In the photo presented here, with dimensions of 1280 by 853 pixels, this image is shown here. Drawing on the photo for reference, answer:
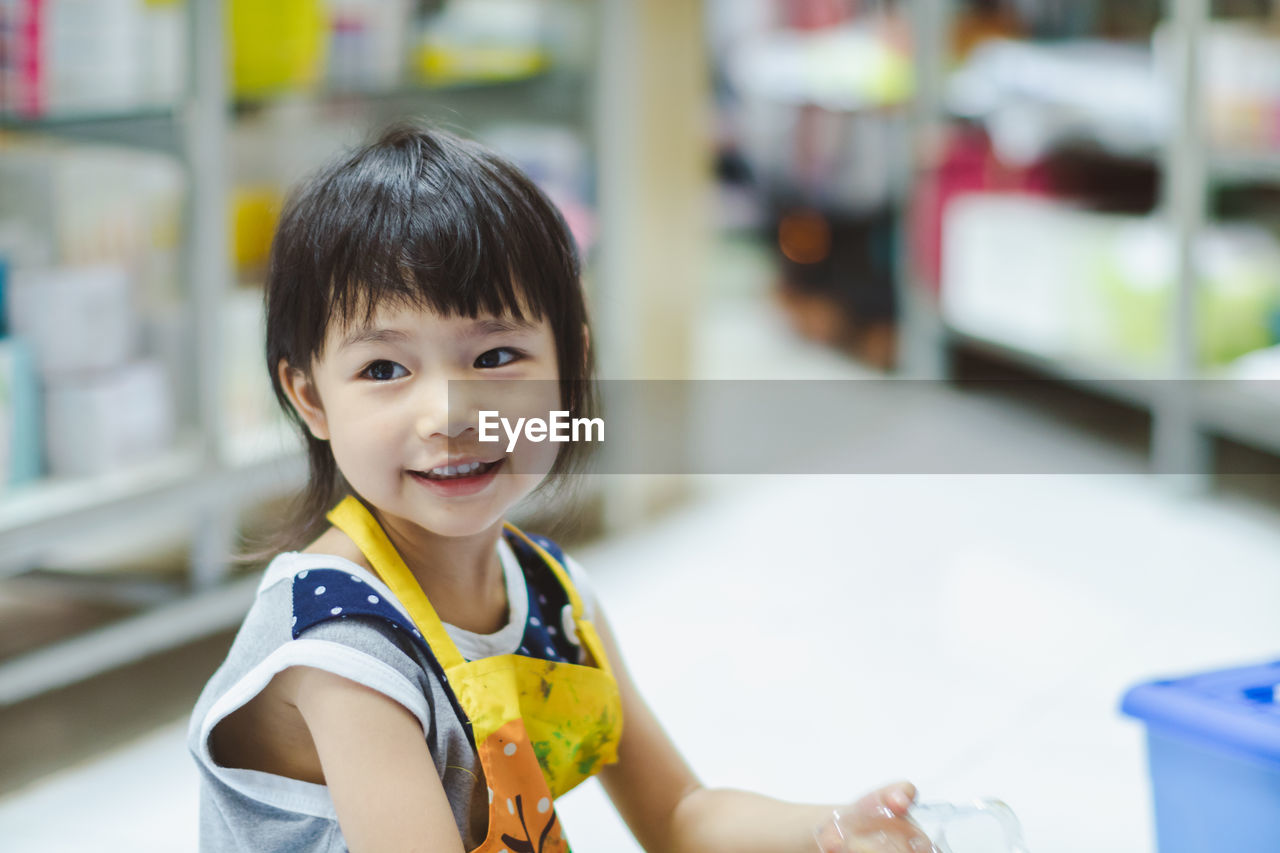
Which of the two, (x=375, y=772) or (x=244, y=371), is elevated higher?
(x=244, y=371)

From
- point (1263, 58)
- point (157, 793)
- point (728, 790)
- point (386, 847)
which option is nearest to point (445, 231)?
point (386, 847)

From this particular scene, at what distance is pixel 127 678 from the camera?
1785 mm

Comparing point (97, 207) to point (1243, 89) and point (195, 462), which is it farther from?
point (1243, 89)

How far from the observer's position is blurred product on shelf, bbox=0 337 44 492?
5.30 ft

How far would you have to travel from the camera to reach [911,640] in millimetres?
1914

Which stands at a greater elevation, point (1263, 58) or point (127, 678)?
point (1263, 58)

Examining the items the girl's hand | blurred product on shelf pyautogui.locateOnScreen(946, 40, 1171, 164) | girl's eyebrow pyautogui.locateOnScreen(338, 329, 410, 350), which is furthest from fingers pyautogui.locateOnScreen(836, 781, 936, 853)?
blurred product on shelf pyautogui.locateOnScreen(946, 40, 1171, 164)

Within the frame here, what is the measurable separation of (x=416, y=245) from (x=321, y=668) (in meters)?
0.26

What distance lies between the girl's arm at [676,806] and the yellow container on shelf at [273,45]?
116 cm

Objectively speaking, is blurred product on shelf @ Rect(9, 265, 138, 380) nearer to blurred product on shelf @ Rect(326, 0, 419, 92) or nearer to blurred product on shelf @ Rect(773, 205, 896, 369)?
blurred product on shelf @ Rect(326, 0, 419, 92)

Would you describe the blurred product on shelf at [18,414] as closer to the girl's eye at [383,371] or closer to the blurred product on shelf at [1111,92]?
the girl's eye at [383,371]

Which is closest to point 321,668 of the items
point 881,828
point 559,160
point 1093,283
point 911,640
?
point 881,828

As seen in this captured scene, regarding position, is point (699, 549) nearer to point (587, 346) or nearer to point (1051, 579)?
point (1051, 579)

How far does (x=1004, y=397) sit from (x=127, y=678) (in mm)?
2184
